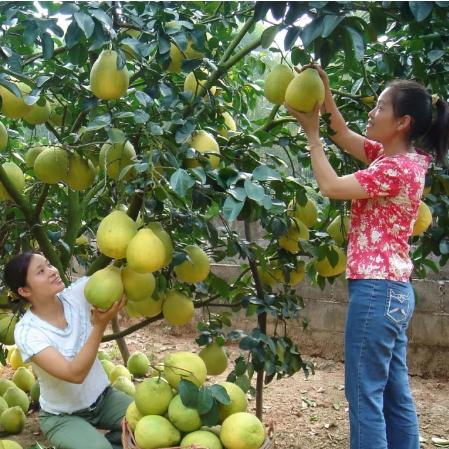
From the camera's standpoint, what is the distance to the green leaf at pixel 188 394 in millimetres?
2059

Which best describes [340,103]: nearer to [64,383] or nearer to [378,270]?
[378,270]

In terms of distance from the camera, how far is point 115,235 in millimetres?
1935

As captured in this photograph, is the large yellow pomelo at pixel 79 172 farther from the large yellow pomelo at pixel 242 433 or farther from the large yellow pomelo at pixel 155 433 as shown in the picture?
the large yellow pomelo at pixel 242 433

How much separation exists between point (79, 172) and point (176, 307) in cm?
66

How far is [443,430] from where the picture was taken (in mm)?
3617

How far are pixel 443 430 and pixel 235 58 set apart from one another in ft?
8.32

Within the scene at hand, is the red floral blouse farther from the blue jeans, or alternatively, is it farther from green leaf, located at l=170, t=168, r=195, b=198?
green leaf, located at l=170, t=168, r=195, b=198

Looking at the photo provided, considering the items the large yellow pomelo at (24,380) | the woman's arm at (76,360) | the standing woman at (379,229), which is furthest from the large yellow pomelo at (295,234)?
the large yellow pomelo at (24,380)

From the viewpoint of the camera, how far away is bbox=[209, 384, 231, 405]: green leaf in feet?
6.90

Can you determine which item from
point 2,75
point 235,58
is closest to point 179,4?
point 235,58

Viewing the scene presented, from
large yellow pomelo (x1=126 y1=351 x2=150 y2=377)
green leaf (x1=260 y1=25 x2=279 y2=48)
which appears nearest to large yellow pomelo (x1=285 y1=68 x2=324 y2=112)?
green leaf (x1=260 y1=25 x2=279 y2=48)

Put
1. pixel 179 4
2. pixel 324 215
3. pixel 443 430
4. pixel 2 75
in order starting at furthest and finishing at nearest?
1. pixel 443 430
2. pixel 324 215
3. pixel 179 4
4. pixel 2 75

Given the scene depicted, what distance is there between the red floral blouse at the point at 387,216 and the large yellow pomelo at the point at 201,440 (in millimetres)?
726

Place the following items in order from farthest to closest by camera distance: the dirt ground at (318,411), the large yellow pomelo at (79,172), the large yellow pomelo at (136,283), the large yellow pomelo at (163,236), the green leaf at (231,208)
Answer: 1. the dirt ground at (318,411)
2. the large yellow pomelo at (79,172)
3. the large yellow pomelo at (136,283)
4. the large yellow pomelo at (163,236)
5. the green leaf at (231,208)
